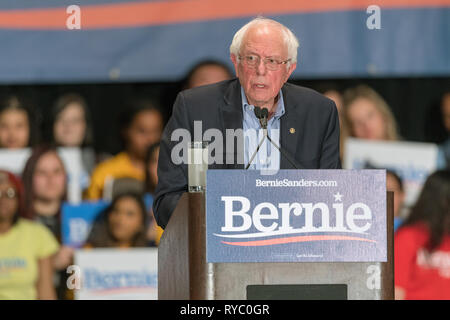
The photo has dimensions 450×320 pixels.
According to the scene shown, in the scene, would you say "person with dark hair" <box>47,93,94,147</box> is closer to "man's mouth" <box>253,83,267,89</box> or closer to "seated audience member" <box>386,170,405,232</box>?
"seated audience member" <box>386,170,405,232</box>

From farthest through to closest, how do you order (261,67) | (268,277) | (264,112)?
(261,67), (264,112), (268,277)

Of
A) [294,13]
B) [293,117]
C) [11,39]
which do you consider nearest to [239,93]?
[293,117]

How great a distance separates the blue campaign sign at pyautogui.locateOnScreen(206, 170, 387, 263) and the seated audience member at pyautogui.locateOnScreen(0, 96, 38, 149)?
11.3ft

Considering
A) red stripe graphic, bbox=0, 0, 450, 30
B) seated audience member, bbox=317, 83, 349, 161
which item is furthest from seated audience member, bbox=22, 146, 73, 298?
seated audience member, bbox=317, 83, 349, 161

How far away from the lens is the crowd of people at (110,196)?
18.0ft

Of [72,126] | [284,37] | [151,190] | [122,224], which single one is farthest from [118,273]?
[284,37]

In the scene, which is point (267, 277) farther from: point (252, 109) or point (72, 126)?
point (72, 126)

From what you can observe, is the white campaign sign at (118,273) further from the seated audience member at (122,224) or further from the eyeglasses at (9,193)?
the eyeglasses at (9,193)

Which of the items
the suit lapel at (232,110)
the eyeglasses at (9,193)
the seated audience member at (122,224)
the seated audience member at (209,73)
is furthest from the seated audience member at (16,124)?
the suit lapel at (232,110)

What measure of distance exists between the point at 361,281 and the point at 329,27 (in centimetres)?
338

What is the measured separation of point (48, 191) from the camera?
5.54 m

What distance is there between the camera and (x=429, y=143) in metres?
5.56

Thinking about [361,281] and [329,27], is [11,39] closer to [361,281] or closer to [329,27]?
[329,27]

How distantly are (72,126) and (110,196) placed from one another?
55cm
